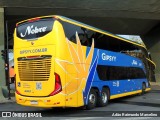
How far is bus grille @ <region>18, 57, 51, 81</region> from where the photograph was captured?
44.3 feet

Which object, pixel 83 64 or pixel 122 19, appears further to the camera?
pixel 122 19

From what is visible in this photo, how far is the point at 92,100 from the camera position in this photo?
1545cm

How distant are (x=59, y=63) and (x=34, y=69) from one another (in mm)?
1192

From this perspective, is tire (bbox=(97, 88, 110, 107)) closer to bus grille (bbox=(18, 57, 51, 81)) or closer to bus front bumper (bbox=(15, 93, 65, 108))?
bus front bumper (bbox=(15, 93, 65, 108))

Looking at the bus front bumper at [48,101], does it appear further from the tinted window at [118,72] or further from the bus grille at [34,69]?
the tinted window at [118,72]

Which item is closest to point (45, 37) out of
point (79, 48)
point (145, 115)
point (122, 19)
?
point (79, 48)

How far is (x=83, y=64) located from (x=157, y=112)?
12.1ft

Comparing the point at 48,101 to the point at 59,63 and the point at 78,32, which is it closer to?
the point at 59,63

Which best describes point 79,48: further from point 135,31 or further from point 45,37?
point 135,31

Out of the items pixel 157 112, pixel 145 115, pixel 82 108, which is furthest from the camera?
pixel 82 108

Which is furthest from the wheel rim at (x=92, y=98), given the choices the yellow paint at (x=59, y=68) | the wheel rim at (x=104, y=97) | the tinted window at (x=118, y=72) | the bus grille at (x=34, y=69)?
the bus grille at (x=34, y=69)

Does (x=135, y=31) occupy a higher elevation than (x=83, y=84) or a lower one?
higher

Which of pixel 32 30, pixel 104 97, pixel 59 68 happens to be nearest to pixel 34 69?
pixel 59 68

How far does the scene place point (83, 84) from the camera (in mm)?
14648
